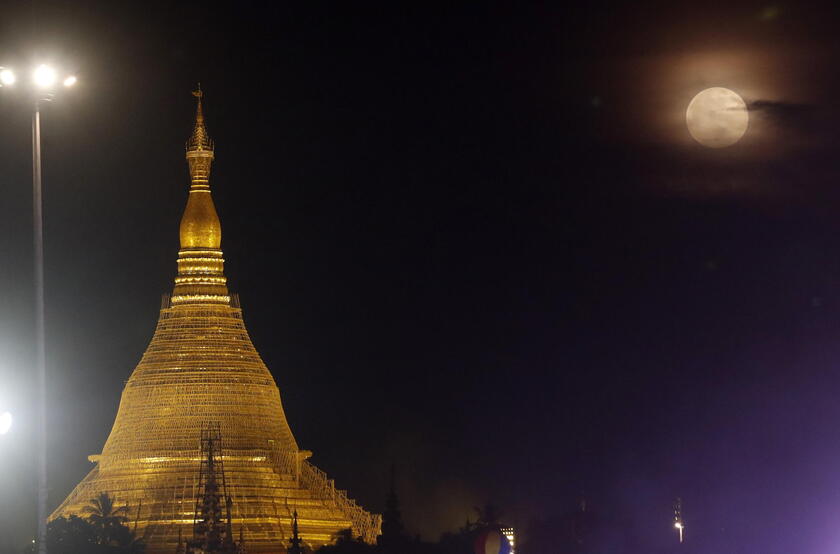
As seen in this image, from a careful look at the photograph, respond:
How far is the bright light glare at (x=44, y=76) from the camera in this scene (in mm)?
60438

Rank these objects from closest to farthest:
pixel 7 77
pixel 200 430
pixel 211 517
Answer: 1. pixel 7 77
2. pixel 211 517
3. pixel 200 430

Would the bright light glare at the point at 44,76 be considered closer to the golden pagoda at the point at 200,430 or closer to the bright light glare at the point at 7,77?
the bright light glare at the point at 7,77

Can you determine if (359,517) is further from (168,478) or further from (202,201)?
(202,201)

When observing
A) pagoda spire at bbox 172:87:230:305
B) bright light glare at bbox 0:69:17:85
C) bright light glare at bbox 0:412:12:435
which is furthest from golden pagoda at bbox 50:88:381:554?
bright light glare at bbox 0:69:17:85

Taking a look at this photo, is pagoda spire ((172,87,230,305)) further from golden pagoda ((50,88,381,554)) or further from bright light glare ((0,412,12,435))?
bright light glare ((0,412,12,435))

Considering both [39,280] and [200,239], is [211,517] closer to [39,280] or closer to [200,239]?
[200,239]

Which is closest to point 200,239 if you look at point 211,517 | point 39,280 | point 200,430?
point 200,430

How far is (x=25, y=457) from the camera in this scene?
81.3 metres

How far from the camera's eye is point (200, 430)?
99.2 m

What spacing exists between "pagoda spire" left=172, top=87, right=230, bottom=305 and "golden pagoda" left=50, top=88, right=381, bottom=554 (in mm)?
37

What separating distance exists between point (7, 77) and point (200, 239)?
4054 cm

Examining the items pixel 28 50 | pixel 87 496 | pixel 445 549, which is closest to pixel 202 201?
pixel 87 496

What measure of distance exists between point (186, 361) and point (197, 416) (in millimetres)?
2312

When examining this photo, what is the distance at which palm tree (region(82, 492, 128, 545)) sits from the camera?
9044 centimetres
